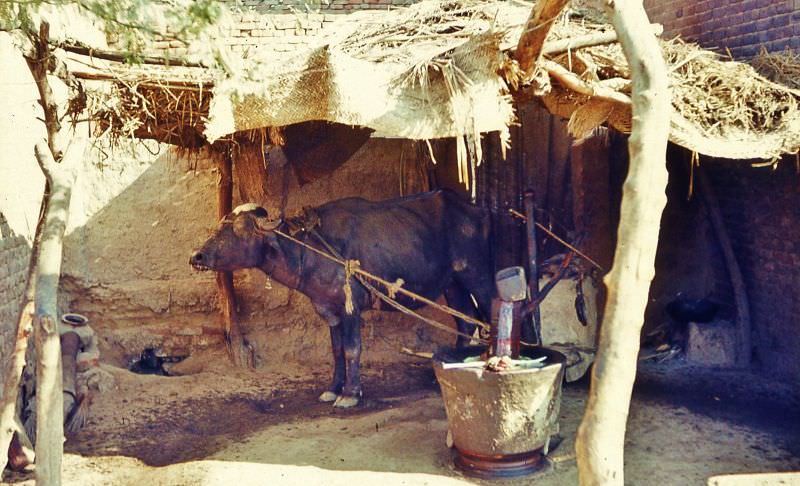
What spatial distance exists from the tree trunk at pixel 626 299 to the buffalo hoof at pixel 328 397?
4.50 meters

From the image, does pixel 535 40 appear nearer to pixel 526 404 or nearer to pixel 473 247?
pixel 526 404

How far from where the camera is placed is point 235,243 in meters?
7.59

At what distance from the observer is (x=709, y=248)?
9102mm

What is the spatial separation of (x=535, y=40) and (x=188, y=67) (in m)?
2.58

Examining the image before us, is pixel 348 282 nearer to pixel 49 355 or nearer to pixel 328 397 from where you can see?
pixel 328 397

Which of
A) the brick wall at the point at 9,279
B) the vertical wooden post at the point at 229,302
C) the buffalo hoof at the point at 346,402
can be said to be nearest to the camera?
the brick wall at the point at 9,279

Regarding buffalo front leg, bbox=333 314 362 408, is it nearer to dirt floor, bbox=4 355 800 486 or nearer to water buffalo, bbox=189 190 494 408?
water buffalo, bbox=189 190 494 408

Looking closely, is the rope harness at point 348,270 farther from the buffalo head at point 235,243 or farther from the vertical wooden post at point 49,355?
the vertical wooden post at point 49,355

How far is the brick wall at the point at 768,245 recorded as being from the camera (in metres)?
7.86

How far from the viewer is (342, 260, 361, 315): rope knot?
7.62 m

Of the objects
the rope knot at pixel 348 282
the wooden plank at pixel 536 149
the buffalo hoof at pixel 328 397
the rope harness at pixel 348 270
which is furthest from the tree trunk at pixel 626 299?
the wooden plank at pixel 536 149

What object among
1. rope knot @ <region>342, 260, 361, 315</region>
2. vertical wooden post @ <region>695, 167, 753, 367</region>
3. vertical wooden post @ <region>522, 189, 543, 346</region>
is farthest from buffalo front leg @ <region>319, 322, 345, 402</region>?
vertical wooden post @ <region>695, 167, 753, 367</region>

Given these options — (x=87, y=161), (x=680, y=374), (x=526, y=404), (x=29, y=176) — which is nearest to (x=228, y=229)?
(x=29, y=176)

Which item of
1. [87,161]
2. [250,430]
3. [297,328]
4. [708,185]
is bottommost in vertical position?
[250,430]
